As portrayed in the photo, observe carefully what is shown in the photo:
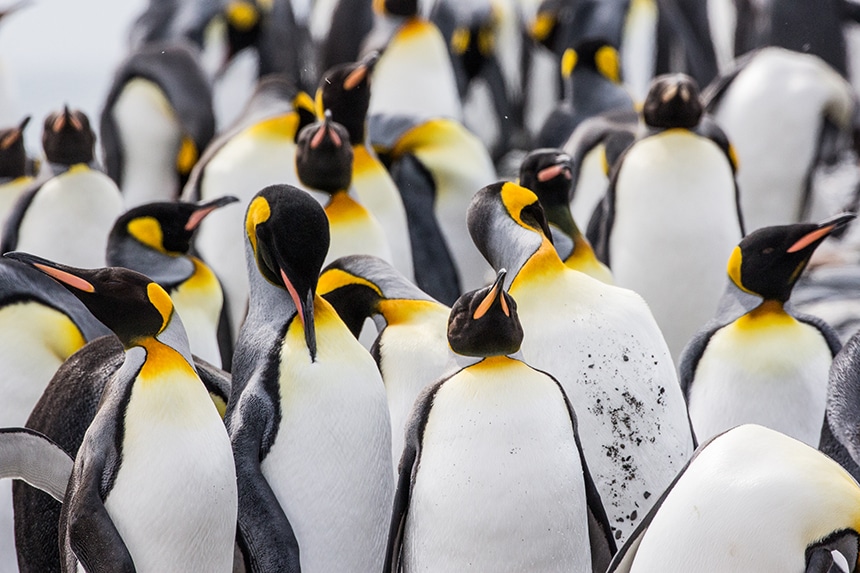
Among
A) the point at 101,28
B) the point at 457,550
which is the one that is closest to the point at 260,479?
the point at 457,550

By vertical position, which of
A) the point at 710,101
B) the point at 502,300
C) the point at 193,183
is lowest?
the point at 710,101

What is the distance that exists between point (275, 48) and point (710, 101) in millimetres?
2396

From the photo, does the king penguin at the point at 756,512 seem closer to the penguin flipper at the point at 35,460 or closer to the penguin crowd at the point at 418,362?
the penguin crowd at the point at 418,362

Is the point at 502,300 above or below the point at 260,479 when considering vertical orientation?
above

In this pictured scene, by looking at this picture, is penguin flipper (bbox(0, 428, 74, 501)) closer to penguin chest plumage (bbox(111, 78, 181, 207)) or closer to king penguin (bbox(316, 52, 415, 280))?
king penguin (bbox(316, 52, 415, 280))

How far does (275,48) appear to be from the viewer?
23.0 ft

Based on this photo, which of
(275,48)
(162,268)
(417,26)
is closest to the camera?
(162,268)

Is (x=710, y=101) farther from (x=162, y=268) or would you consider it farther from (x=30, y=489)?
(x=30, y=489)

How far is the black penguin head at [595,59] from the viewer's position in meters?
6.32

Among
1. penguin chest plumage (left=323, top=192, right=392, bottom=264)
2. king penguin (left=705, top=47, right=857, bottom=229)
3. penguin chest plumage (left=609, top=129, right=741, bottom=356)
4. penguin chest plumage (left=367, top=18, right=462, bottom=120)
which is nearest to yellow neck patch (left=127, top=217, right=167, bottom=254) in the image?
penguin chest plumage (left=323, top=192, right=392, bottom=264)

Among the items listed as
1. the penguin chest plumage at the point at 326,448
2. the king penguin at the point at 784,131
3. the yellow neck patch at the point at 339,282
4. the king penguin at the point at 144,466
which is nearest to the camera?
the king penguin at the point at 144,466

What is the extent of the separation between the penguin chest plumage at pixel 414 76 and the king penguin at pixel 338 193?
2431 millimetres

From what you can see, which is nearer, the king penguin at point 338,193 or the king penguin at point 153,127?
the king penguin at point 338,193

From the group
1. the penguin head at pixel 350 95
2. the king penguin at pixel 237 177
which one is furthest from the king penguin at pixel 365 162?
the king penguin at pixel 237 177
